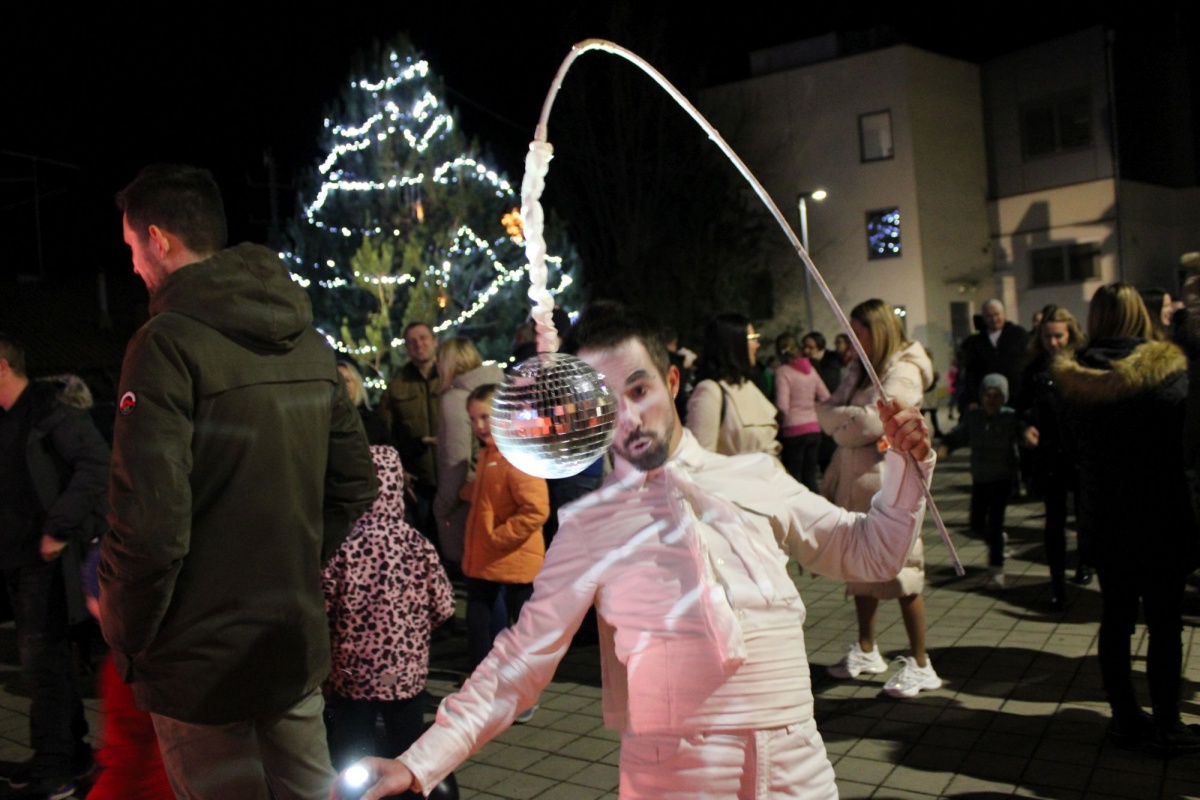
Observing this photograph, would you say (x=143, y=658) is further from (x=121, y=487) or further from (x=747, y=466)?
(x=747, y=466)

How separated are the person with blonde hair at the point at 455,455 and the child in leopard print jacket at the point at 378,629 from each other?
1906 millimetres

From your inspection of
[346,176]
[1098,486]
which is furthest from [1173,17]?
[1098,486]

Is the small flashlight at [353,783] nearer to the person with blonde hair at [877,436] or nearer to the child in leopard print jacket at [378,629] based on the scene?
the child in leopard print jacket at [378,629]

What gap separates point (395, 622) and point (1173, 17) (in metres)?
32.6

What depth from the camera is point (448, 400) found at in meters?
6.47

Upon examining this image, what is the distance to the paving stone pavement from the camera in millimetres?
4449

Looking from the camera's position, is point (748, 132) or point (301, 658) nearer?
point (301, 658)

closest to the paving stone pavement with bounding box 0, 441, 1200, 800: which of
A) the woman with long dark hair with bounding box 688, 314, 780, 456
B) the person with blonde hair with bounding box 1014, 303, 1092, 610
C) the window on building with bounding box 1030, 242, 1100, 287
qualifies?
the person with blonde hair with bounding box 1014, 303, 1092, 610

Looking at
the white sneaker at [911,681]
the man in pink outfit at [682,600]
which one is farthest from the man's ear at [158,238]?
the white sneaker at [911,681]

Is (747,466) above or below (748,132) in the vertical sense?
below

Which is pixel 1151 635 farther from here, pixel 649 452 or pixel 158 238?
pixel 158 238

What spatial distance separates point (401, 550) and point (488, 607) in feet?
5.01

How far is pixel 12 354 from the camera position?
497cm

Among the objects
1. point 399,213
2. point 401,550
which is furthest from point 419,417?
point 399,213
